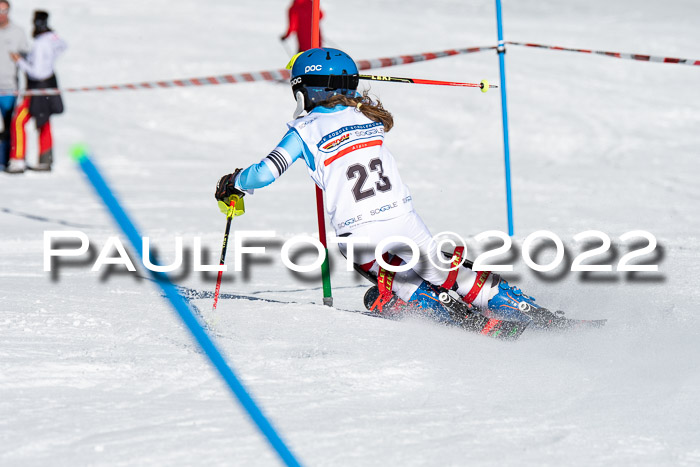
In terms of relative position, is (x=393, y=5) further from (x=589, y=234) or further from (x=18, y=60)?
(x=589, y=234)

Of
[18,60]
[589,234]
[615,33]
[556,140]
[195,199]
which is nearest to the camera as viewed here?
[589,234]

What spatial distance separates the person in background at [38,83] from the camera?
1104 cm

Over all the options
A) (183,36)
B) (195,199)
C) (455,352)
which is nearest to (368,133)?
(455,352)

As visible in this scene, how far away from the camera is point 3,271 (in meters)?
6.46

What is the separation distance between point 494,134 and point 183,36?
21.9ft

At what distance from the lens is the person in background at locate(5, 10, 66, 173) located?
11039 mm

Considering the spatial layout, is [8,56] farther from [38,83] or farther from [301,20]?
[301,20]

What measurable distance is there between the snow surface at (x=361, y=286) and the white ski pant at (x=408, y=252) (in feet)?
1.03

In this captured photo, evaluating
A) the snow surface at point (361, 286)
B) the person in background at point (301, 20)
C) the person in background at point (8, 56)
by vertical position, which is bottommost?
the snow surface at point (361, 286)

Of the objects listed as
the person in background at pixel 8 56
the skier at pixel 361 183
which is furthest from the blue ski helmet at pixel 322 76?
the person in background at pixel 8 56

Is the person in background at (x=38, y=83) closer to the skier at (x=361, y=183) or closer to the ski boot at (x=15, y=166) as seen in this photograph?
the ski boot at (x=15, y=166)

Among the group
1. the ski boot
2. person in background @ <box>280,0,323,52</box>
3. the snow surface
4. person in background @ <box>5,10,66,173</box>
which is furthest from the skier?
person in background @ <box>280,0,323,52</box>

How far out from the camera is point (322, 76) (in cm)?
480

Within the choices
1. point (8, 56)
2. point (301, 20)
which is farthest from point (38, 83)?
point (301, 20)
